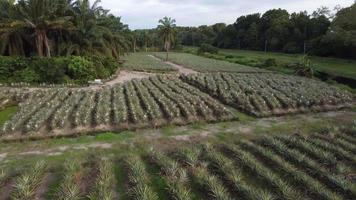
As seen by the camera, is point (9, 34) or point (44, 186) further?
point (9, 34)

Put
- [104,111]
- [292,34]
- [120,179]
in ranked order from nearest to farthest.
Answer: [120,179] < [104,111] < [292,34]

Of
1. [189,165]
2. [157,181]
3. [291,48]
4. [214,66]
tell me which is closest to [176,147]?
[189,165]

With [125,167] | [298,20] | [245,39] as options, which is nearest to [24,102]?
[125,167]

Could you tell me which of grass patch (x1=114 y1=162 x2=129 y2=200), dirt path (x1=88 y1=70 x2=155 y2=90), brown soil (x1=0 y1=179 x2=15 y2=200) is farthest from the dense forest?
brown soil (x1=0 y1=179 x2=15 y2=200)

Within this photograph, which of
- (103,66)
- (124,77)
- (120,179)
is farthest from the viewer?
(124,77)

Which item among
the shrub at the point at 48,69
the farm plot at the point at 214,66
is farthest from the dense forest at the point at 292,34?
the shrub at the point at 48,69

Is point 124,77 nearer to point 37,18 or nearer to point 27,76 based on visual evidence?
point 27,76

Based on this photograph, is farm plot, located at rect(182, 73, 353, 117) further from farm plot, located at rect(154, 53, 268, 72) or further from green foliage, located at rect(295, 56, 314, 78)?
farm plot, located at rect(154, 53, 268, 72)
